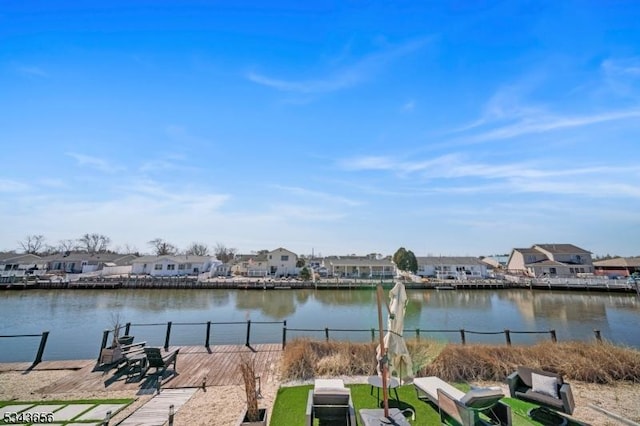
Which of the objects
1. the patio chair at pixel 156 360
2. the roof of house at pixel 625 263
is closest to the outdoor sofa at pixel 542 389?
the patio chair at pixel 156 360

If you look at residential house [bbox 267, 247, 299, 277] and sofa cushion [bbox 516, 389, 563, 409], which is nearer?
sofa cushion [bbox 516, 389, 563, 409]

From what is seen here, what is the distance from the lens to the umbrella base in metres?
4.42

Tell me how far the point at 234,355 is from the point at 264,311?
15.7 m

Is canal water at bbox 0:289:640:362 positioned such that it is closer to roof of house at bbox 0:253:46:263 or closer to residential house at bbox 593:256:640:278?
residential house at bbox 593:256:640:278

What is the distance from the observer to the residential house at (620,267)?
4537 cm

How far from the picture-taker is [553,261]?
48406 mm

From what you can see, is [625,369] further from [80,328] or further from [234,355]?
[80,328]

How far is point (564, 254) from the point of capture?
49.2 meters

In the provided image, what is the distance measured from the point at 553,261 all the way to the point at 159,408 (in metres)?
60.7

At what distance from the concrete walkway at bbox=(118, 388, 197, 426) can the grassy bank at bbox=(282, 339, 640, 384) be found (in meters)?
2.44

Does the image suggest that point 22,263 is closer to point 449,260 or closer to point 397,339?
point 397,339

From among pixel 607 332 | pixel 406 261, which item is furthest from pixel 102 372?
pixel 406 261

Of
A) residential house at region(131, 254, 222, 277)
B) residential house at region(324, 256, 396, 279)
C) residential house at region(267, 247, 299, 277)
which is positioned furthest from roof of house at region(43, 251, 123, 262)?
residential house at region(324, 256, 396, 279)

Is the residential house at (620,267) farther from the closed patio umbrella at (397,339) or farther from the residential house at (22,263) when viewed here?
A: the residential house at (22,263)
